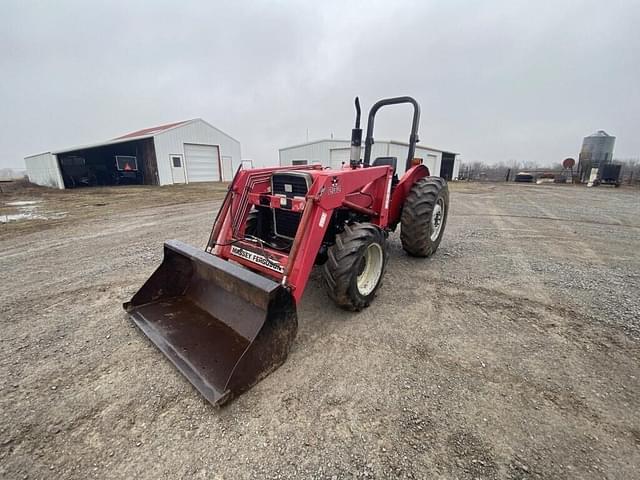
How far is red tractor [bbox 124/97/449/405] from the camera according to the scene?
2082mm

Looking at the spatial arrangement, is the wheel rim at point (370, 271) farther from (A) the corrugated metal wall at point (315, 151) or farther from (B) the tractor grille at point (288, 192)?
(A) the corrugated metal wall at point (315, 151)

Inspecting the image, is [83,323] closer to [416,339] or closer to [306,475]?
[306,475]

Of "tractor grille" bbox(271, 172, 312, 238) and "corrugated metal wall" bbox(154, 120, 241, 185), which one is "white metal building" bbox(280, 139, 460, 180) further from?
"tractor grille" bbox(271, 172, 312, 238)

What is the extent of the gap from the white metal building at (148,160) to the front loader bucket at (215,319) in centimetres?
1819

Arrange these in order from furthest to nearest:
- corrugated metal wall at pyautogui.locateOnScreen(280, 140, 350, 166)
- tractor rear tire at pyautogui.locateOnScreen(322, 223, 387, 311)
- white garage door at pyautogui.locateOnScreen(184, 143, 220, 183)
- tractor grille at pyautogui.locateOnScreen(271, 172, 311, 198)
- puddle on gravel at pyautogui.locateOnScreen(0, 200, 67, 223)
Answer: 1. corrugated metal wall at pyautogui.locateOnScreen(280, 140, 350, 166)
2. white garage door at pyautogui.locateOnScreen(184, 143, 220, 183)
3. puddle on gravel at pyautogui.locateOnScreen(0, 200, 67, 223)
4. tractor grille at pyautogui.locateOnScreen(271, 172, 311, 198)
5. tractor rear tire at pyautogui.locateOnScreen(322, 223, 387, 311)

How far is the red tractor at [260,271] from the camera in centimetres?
208

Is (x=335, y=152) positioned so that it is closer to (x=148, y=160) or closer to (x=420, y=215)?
(x=148, y=160)

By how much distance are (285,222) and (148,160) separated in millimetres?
19797

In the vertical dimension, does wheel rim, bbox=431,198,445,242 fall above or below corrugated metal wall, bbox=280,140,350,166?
below

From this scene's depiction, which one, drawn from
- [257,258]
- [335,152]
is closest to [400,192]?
[257,258]

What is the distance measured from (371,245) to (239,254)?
136 cm

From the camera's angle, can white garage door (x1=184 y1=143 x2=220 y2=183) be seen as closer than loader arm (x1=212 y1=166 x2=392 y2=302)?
No

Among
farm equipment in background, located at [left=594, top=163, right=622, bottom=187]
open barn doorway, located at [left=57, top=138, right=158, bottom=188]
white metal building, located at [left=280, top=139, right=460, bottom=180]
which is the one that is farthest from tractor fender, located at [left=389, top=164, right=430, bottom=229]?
farm equipment in background, located at [left=594, top=163, right=622, bottom=187]

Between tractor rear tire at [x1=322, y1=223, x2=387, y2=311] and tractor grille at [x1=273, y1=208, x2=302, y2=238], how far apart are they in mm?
655
